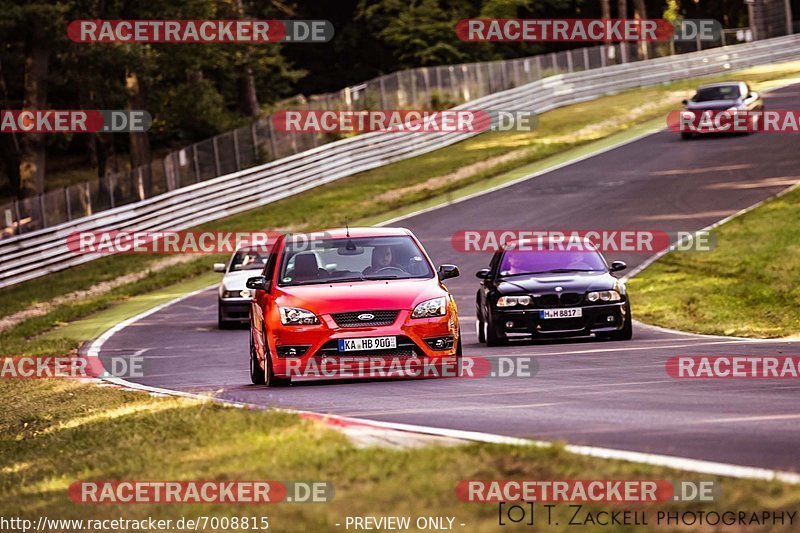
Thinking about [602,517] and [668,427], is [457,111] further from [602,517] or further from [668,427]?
[602,517]

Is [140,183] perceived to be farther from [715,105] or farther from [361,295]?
[361,295]

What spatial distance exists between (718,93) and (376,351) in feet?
103

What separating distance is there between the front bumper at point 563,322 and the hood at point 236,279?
270 inches

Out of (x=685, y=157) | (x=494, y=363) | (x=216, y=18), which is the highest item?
(x=216, y=18)

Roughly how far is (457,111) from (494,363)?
109ft

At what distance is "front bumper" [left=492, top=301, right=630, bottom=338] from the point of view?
17.8 m

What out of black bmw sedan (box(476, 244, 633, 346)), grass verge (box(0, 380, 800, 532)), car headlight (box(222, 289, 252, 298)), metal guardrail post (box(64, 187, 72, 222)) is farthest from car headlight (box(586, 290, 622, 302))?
metal guardrail post (box(64, 187, 72, 222))

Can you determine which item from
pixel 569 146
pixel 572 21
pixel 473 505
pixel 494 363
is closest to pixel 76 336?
pixel 494 363

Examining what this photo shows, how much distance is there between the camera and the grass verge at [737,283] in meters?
20.5

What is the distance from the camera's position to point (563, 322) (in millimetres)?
17922

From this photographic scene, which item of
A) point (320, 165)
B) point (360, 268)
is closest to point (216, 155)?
point (320, 165)

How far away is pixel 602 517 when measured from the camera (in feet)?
20.3

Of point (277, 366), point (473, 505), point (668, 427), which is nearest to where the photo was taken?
point (473, 505)

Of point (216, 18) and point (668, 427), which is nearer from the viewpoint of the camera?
point (668, 427)
